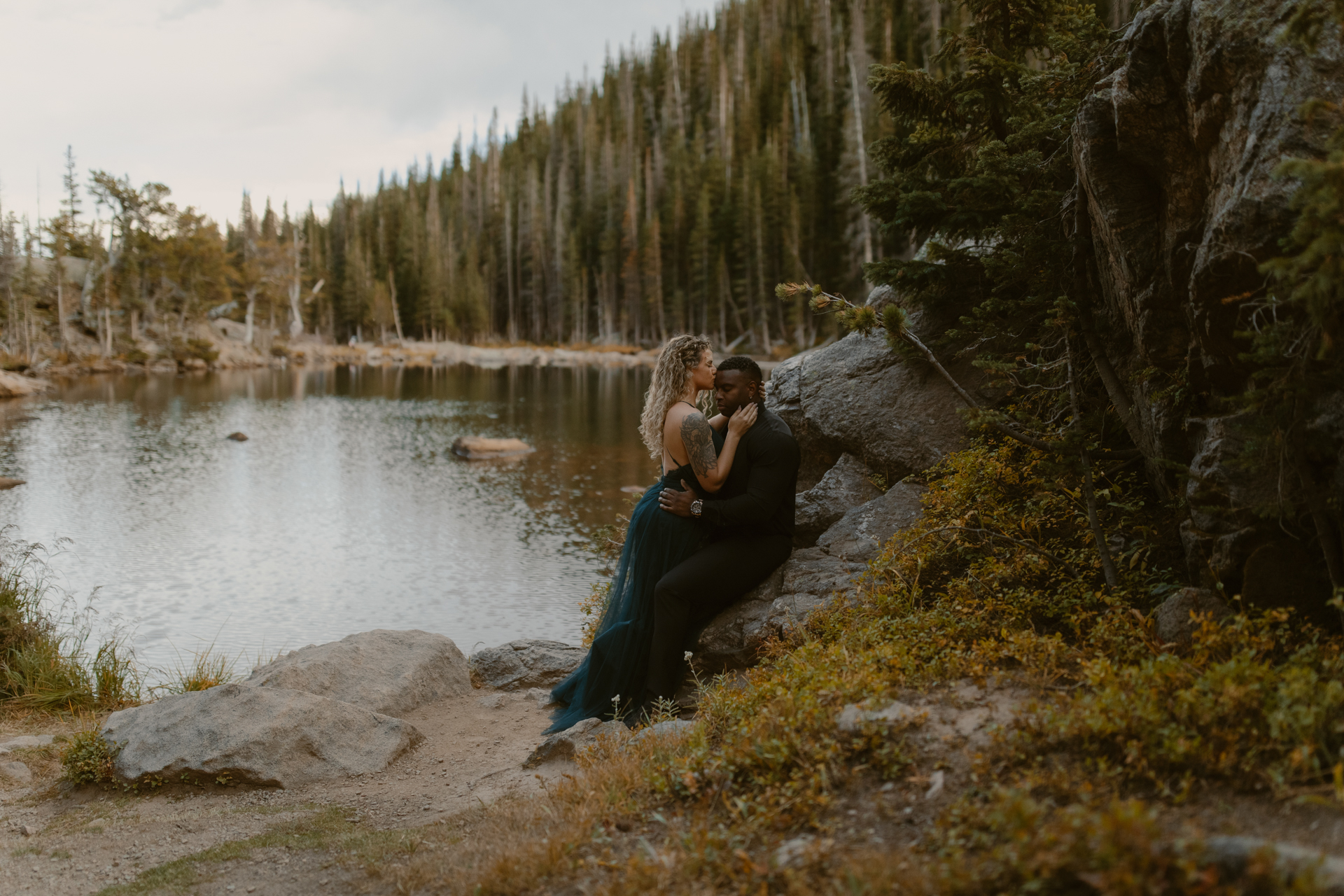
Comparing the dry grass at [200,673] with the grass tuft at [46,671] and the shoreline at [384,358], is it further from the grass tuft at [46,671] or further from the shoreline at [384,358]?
the shoreline at [384,358]

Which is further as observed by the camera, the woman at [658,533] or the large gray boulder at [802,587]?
the large gray boulder at [802,587]

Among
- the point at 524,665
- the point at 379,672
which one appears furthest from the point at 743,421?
the point at 379,672

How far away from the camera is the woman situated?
5.37 meters

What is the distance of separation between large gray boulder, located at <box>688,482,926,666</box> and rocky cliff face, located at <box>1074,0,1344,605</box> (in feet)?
6.15

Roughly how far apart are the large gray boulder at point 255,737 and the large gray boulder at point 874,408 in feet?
13.3

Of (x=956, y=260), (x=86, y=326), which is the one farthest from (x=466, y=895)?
(x=86, y=326)

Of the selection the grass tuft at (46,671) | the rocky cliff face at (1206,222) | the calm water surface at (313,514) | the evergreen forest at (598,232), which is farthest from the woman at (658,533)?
the evergreen forest at (598,232)

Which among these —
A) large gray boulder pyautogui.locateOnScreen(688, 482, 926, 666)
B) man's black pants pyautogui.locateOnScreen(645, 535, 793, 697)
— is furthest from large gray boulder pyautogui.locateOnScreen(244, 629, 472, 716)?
large gray boulder pyautogui.locateOnScreen(688, 482, 926, 666)

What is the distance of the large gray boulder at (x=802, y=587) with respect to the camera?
5484mm

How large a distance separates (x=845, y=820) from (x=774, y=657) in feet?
6.88

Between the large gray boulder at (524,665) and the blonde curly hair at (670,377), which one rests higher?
the blonde curly hair at (670,377)

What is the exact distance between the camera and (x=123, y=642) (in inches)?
381

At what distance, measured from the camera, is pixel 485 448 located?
23.0 m

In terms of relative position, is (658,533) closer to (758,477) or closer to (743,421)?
(758,477)
